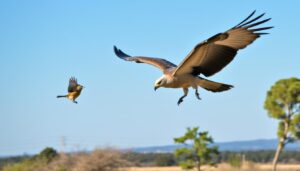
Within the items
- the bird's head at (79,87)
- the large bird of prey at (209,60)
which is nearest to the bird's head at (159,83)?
the large bird of prey at (209,60)

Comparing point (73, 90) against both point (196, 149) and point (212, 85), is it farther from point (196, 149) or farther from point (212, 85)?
point (196, 149)

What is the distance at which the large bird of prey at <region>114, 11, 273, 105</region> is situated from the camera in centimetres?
1290

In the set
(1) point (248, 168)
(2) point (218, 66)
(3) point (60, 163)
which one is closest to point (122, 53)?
(2) point (218, 66)

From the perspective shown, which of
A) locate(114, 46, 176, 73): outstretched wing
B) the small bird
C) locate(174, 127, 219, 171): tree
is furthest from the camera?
locate(174, 127, 219, 171): tree

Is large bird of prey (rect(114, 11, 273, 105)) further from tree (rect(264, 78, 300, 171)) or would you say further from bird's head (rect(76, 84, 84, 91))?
tree (rect(264, 78, 300, 171))

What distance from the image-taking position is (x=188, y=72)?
13.1m

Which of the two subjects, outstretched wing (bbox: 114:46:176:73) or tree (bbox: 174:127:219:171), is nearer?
outstretched wing (bbox: 114:46:176:73)

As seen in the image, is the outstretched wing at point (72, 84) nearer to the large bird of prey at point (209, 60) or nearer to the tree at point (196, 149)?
the large bird of prey at point (209, 60)

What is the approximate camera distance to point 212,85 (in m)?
13.5

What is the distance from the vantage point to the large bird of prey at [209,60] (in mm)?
12898

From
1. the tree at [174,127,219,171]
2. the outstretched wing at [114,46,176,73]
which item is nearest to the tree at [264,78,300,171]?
the tree at [174,127,219,171]

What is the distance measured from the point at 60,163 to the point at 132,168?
4.82 meters

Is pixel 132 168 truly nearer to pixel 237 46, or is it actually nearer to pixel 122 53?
pixel 122 53

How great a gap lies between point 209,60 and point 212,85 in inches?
21.9
